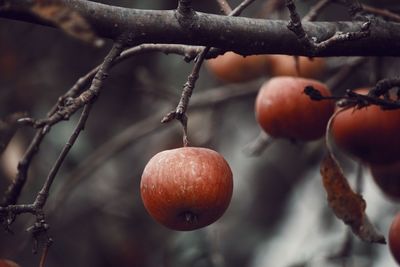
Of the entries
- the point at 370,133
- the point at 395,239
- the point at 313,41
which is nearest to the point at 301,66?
the point at 370,133

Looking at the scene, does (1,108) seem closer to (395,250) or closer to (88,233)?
(88,233)

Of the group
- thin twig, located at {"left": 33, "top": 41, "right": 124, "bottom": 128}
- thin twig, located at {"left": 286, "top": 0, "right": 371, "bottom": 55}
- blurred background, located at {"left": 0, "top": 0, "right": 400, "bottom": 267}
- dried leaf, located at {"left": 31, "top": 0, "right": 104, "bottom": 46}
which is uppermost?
dried leaf, located at {"left": 31, "top": 0, "right": 104, "bottom": 46}

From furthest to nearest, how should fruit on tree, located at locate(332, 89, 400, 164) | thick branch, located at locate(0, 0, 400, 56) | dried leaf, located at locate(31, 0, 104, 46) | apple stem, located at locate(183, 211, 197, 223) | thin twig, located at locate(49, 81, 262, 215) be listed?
thin twig, located at locate(49, 81, 262, 215), fruit on tree, located at locate(332, 89, 400, 164), apple stem, located at locate(183, 211, 197, 223), thick branch, located at locate(0, 0, 400, 56), dried leaf, located at locate(31, 0, 104, 46)

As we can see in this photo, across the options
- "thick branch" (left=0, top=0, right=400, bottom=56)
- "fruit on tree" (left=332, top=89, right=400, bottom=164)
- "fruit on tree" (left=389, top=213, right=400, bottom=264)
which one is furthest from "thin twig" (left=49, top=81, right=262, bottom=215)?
"thick branch" (left=0, top=0, right=400, bottom=56)

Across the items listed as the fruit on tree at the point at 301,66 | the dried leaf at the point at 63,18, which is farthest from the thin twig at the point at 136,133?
the dried leaf at the point at 63,18

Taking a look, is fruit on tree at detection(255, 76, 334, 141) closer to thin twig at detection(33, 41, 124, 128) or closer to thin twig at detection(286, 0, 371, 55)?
thin twig at detection(286, 0, 371, 55)

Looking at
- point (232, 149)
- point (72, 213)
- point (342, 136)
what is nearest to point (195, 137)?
point (232, 149)
